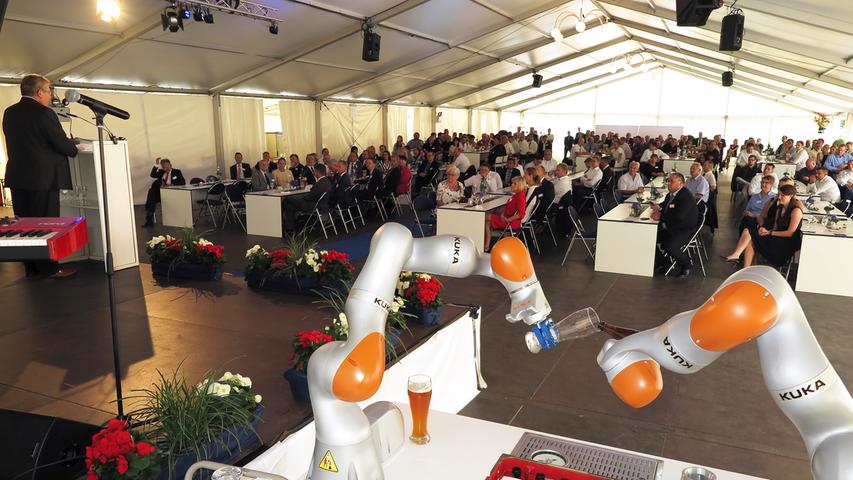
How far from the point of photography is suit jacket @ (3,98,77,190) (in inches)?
194

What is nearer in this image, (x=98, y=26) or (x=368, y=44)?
(x=98, y=26)

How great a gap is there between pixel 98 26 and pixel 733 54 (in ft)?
41.6

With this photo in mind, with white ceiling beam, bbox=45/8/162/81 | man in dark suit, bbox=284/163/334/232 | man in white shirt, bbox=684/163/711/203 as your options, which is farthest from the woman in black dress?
white ceiling beam, bbox=45/8/162/81

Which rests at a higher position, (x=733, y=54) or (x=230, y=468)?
(x=733, y=54)

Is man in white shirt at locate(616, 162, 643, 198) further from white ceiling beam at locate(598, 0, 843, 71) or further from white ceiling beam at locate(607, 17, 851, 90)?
white ceiling beam at locate(607, 17, 851, 90)

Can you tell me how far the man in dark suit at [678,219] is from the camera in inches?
257

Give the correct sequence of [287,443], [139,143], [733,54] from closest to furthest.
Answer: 1. [287,443]
2. [139,143]
3. [733,54]

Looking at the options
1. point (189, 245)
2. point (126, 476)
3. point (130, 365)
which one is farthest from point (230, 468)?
point (189, 245)

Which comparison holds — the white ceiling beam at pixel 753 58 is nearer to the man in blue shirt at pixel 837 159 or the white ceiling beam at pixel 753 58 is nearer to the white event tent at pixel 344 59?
the white event tent at pixel 344 59

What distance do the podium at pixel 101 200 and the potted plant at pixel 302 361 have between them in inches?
152

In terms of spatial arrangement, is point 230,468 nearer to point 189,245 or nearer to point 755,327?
point 755,327

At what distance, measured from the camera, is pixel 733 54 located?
44.8 feet

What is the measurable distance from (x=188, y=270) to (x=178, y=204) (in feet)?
12.8

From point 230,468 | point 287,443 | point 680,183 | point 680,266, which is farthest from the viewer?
point 680,266
